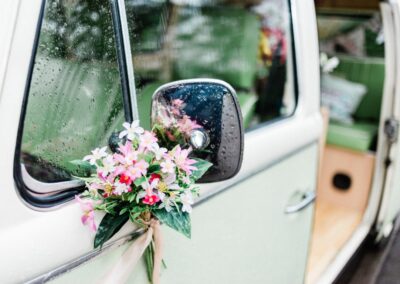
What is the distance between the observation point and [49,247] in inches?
35.0

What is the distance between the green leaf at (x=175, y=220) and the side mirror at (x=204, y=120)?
136 mm

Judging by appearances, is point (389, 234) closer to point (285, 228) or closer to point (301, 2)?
point (285, 228)

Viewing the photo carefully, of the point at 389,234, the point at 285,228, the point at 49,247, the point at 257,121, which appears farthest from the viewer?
the point at 389,234

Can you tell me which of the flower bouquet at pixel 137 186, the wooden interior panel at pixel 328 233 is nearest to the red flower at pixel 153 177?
the flower bouquet at pixel 137 186

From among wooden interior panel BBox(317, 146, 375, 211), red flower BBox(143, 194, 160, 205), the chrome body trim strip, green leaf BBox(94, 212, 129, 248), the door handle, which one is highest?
red flower BBox(143, 194, 160, 205)

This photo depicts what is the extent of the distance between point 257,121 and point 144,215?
0.99 meters

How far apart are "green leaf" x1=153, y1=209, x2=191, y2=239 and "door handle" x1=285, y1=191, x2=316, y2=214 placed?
0.86 metres

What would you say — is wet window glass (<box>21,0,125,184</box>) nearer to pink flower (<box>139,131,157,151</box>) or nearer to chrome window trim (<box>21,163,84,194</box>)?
chrome window trim (<box>21,163,84,194</box>)

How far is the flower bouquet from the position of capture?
0.92 m

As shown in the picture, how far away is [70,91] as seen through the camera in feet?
3.36

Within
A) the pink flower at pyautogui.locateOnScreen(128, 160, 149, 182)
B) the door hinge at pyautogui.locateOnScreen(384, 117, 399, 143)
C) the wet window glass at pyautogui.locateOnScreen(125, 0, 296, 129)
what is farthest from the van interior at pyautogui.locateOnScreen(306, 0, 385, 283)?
the pink flower at pyautogui.locateOnScreen(128, 160, 149, 182)

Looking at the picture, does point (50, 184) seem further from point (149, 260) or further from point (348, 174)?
point (348, 174)

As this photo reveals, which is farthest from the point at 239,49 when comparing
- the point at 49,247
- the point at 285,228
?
the point at 49,247

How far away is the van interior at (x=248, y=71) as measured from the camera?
3.29ft
